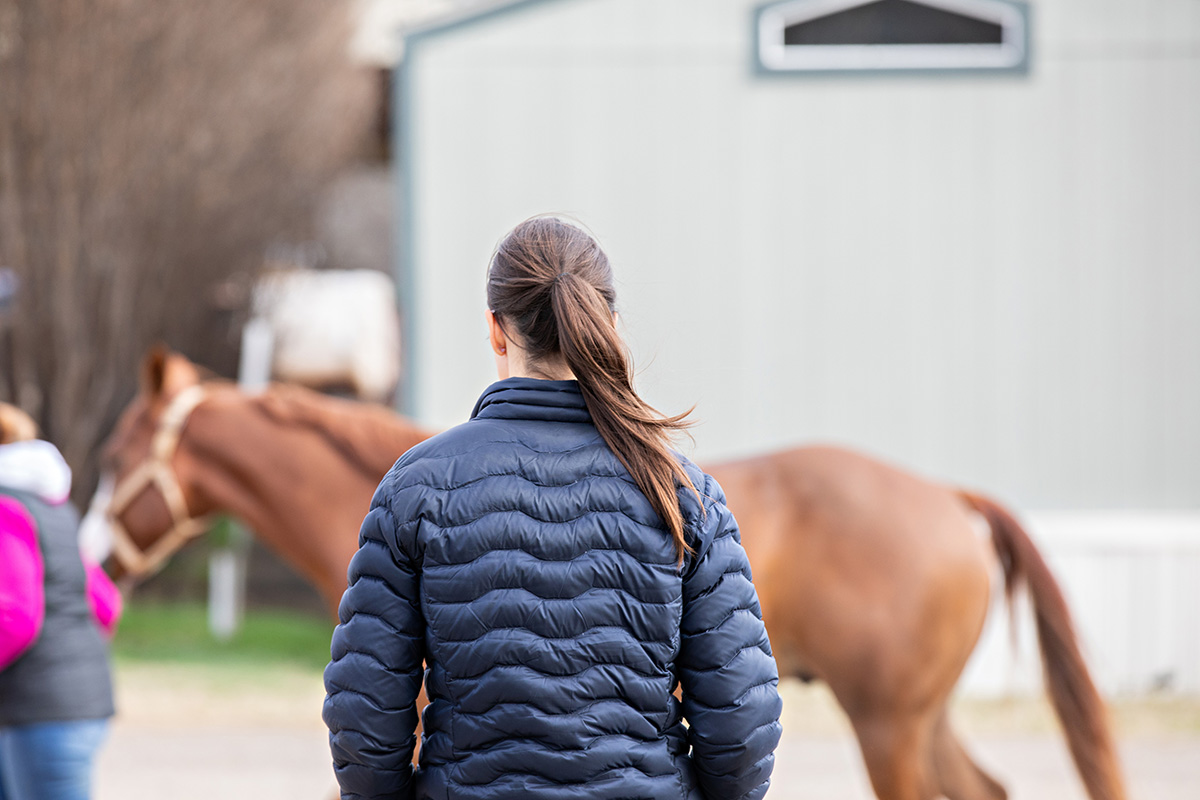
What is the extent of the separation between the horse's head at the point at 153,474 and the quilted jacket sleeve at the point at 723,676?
2960mm

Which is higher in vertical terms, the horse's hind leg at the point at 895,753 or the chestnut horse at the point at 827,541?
the chestnut horse at the point at 827,541

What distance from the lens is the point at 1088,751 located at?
11.4 ft

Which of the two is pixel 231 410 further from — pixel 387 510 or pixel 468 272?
pixel 468 272

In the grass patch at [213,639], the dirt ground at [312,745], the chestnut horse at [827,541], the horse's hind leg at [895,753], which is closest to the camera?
the horse's hind leg at [895,753]

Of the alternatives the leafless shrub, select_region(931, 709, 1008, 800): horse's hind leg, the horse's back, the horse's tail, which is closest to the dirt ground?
select_region(931, 709, 1008, 800): horse's hind leg

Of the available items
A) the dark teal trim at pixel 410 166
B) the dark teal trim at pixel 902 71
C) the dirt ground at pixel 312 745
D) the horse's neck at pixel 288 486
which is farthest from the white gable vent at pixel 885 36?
the horse's neck at pixel 288 486

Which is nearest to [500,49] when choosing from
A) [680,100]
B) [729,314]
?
[680,100]

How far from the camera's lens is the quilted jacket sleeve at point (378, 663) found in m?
1.39

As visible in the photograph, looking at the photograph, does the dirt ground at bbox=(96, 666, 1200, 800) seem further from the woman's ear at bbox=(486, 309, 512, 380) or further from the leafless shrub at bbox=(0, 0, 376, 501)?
the woman's ear at bbox=(486, 309, 512, 380)

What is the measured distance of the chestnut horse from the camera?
341 centimetres

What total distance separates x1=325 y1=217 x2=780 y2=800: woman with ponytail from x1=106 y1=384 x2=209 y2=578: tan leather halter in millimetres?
2774

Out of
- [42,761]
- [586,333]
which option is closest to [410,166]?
[42,761]

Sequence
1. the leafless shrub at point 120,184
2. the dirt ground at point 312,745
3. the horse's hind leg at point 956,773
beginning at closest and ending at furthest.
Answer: the horse's hind leg at point 956,773 → the dirt ground at point 312,745 → the leafless shrub at point 120,184

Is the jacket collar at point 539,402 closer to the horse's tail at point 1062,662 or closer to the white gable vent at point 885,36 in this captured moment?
the horse's tail at point 1062,662
